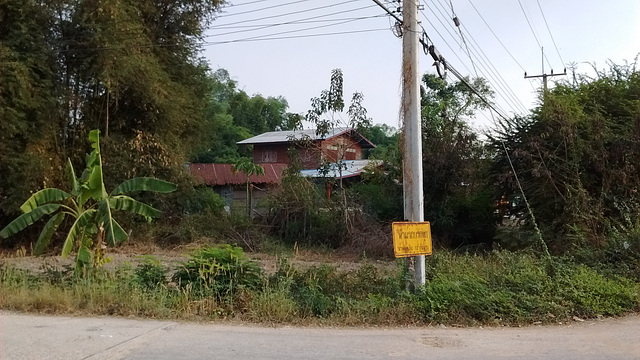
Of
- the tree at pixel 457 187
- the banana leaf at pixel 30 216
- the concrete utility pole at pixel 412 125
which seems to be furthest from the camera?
the tree at pixel 457 187

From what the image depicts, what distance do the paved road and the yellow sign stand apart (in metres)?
1.40

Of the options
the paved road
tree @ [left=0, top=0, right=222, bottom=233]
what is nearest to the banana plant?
the paved road

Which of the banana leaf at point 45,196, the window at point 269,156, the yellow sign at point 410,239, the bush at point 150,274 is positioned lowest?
the bush at point 150,274

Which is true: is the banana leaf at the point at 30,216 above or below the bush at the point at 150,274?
above

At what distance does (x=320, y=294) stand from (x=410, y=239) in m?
1.71

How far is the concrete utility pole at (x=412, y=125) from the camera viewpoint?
910cm

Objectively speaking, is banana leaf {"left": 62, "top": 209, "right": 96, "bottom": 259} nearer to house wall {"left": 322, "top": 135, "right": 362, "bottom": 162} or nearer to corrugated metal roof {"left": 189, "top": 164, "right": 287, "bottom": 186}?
house wall {"left": 322, "top": 135, "right": 362, "bottom": 162}

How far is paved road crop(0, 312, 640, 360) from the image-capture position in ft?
21.1

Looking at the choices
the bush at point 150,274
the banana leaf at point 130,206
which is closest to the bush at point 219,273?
the bush at point 150,274

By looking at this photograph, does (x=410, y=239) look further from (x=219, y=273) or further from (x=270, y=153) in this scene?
(x=270, y=153)

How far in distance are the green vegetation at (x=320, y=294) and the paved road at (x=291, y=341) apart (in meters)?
0.38

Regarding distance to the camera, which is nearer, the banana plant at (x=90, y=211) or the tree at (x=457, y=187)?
the banana plant at (x=90, y=211)

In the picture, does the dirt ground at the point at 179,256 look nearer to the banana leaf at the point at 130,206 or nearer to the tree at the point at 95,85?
the tree at the point at 95,85

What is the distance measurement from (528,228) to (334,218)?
236 inches
